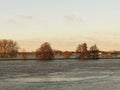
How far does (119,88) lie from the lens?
37.3 metres

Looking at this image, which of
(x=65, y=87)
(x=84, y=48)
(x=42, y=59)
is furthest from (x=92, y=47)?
(x=65, y=87)

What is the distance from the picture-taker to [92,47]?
19588cm

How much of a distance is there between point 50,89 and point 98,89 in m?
4.50

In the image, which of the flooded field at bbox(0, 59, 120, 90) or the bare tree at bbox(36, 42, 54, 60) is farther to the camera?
the bare tree at bbox(36, 42, 54, 60)

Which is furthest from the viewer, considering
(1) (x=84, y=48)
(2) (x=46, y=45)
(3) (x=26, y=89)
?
(1) (x=84, y=48)

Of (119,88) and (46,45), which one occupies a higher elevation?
(46,45)

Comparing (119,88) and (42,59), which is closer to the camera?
(119,88)

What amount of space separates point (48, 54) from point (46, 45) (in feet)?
15.0

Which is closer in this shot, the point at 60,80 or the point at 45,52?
the point at 60,80

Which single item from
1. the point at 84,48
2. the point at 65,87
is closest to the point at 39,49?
the point at 84,48

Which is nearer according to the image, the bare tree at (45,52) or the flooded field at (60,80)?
the flooded field at (60,80)

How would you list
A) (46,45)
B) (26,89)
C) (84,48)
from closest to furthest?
(26,89), (46,45), (84,48)

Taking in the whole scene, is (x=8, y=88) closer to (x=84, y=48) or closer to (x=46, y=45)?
(x=46, y=45)

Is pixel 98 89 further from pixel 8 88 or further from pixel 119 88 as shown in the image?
pixel 8 88
